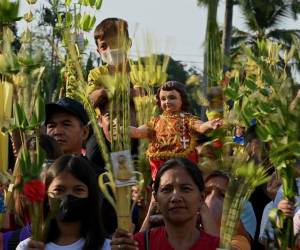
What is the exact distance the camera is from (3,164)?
503 centimetres

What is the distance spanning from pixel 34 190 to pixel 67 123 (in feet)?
5.04

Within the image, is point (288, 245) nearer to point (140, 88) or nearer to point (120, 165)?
point (120, 165)

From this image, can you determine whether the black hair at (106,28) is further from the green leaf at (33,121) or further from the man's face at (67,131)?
the green leaf at (33,121)

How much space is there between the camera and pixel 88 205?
197 inches

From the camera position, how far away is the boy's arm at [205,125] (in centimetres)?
668

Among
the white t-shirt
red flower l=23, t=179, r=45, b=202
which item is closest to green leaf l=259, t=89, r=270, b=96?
the white t-shirt

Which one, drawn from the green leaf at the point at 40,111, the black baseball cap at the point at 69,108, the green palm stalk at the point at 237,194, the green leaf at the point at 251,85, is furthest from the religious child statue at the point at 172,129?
the green palm stalk at the point at 237,194

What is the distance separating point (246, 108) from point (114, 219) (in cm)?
99

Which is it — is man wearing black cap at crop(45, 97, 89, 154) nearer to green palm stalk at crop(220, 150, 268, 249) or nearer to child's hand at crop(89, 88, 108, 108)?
child's hand at crop(89, 88, 108, 108)

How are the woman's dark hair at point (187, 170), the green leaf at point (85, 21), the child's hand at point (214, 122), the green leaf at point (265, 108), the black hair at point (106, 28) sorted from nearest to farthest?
the green leaf at point (265, 108) < the woman's dark hair at point (187, 170) < the child's hand at point (214, 122) < the black hair at point (106, 28) < the green leaf at point (85, 21)

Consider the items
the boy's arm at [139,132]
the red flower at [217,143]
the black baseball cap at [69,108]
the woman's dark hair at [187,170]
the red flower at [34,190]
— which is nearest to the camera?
the red flower at [34,190]

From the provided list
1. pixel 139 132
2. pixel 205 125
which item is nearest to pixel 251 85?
pixel 139 132

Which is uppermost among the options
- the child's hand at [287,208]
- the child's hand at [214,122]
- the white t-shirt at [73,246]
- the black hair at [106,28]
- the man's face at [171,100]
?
the black hair at [106,28]

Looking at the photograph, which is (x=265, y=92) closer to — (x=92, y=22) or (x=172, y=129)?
(x=172, y=129)
